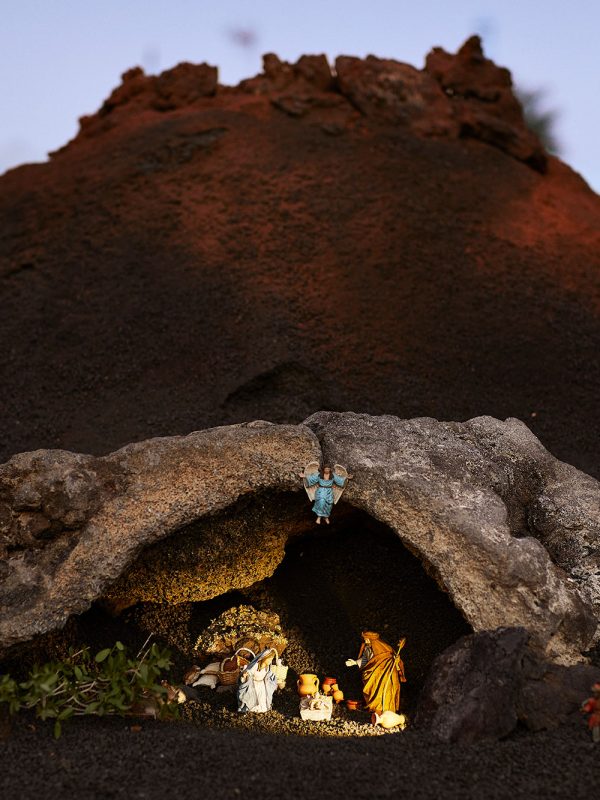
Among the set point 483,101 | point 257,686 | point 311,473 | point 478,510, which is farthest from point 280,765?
point 483,101

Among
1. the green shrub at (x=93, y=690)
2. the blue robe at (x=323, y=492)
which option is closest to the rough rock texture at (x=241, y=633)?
the green shrub at (x=93, y=690)

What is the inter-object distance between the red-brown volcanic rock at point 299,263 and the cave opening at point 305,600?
2.62 metres

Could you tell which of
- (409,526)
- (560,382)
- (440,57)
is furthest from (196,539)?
(440,57)

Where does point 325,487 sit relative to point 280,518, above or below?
above

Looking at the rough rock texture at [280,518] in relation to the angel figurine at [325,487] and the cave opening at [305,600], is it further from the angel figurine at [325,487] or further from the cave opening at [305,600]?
the angel figurine at [325,487]

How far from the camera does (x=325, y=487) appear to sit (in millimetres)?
6566

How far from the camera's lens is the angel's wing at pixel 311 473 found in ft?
21.7

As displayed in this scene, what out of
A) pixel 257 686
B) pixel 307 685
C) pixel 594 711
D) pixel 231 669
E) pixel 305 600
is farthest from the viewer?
pixel 305 600

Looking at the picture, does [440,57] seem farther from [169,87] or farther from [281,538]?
[281,538]

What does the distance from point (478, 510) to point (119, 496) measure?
2770mm

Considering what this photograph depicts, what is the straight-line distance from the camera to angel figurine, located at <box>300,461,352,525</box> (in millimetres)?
6566

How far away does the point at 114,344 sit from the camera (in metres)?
11.4

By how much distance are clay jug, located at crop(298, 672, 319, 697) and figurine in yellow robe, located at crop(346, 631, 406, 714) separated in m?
0.30

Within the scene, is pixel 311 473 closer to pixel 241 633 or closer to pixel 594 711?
pixel 241 633
